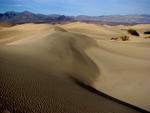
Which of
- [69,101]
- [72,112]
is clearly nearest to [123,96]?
A: [69,101]

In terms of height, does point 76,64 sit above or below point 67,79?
below

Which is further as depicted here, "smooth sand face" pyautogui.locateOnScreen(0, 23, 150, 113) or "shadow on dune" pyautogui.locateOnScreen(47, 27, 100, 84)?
"shadow on dune" pyautogui.locateOnScreen(47, 27, 100, 84)

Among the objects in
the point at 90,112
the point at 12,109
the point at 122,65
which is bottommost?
the point at 122,65

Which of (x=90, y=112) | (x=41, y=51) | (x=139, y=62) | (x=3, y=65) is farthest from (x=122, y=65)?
(x=90, y=112)

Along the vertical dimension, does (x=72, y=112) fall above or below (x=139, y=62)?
above

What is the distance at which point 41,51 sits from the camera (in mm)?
14844

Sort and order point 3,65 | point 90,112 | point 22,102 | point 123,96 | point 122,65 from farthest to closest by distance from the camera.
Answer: point 122,65 < point 123,96 < point 3,65 < point 90,112 < point 22,102

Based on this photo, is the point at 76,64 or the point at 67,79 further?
the point at 76,64

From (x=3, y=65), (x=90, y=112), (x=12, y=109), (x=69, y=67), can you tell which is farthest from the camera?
(x=69, y=67)

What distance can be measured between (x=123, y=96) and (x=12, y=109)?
5.27 meters

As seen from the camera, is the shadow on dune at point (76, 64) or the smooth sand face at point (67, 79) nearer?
the smooth sand face at point (67, 79)

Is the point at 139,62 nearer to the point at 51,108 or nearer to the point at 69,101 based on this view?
the point at 69,101

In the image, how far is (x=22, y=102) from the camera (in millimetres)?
6277

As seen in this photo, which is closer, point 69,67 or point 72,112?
point 72,112
